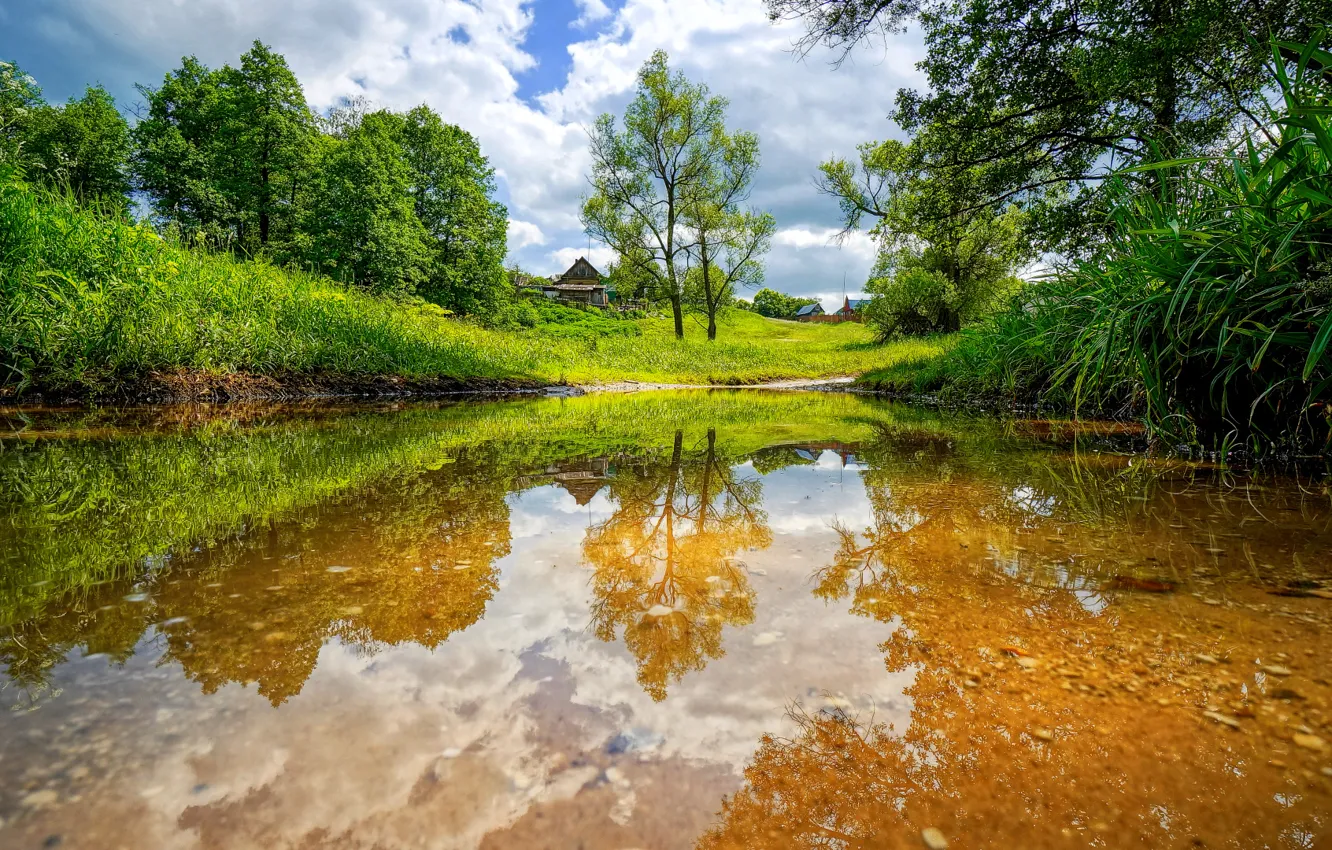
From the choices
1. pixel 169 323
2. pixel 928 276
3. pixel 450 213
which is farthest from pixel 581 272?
pixel 169 323

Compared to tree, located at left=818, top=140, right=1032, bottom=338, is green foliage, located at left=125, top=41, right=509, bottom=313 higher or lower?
higher

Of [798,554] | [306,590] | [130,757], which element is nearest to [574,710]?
[130,757]

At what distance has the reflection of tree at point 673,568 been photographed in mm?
1198

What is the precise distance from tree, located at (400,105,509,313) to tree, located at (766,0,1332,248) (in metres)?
24.7

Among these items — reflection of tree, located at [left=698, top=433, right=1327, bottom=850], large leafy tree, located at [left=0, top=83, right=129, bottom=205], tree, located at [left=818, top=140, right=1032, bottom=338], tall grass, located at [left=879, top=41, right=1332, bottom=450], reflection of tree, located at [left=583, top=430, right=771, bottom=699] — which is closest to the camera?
reflection of tree, located at [left=698, top=433, right=1327, bottom=850]

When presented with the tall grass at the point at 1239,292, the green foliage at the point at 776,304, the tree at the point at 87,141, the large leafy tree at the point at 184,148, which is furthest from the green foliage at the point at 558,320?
the green foliage at the point at 776,304

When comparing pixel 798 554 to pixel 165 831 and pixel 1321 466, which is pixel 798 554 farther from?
pixel 1321 466

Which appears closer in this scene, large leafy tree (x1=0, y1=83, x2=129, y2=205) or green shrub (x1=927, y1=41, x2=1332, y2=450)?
green shrub (x1=927, y1=41, x2=1332, y2=450)

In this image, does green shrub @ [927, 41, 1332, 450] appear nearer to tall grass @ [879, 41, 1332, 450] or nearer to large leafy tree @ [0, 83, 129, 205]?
tall grass @ [879, 41, 1332, 450]

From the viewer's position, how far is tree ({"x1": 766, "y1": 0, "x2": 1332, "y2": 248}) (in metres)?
6.27

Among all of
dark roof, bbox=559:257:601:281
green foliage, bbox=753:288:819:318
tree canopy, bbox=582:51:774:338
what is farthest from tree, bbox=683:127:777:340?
green foliage, bbox=753:288:819:318

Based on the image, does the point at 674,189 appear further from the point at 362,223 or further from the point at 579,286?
the point at 579,286

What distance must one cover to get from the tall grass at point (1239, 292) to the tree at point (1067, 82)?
4.09 m

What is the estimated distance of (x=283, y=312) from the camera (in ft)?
24.2
